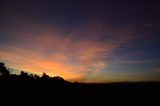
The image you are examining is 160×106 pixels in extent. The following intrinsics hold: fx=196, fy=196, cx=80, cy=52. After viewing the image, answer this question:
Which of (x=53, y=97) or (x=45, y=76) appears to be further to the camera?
(x=45, y=76)

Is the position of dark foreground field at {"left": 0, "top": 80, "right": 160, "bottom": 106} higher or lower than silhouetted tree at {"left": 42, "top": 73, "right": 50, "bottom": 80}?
lower

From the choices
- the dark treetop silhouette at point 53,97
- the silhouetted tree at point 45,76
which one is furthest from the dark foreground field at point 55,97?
the silhouetted tree at point 45,76

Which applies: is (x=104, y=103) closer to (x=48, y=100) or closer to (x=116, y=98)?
(x=116, y=98)

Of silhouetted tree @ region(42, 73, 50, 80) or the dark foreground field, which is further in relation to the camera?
silhouetted tree @ region(42, 73, 50, 80)

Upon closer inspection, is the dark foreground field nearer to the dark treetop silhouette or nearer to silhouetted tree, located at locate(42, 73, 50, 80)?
the dark treetop silhouette

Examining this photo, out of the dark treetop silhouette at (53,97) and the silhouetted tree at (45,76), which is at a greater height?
the silhouetted tree at (45,76)

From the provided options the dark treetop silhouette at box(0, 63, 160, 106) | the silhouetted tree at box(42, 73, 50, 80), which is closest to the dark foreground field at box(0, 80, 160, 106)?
the dark treetop silhouette at box(0, 63, 160, 106)

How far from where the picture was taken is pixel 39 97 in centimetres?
3247

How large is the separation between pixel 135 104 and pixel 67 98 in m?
11.2

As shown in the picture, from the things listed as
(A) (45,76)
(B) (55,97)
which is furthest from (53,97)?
(A) (45,76)

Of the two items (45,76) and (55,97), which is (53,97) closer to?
(55,97)

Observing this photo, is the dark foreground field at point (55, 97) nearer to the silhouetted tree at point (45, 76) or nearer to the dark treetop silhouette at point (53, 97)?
the dark treetop silhouette at point (53, 97)

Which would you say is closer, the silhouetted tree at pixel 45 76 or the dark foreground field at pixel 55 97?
the dark foreground field at pixel 55 97

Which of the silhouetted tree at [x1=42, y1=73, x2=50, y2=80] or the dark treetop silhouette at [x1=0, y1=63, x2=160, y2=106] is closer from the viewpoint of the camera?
the dark treetop silhouette at [x1=0, y1=63, x2=160, y2=106]
